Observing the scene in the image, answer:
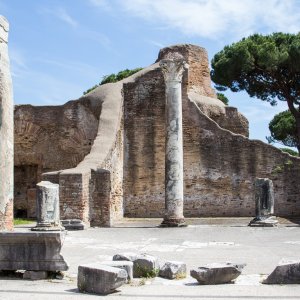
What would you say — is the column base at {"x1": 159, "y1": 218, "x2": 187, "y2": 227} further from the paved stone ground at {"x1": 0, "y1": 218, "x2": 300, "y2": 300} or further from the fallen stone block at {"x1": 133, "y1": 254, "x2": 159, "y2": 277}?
the fallen stone block at {"x1": 133, "y1": 254, "x2": 159, "y2": 277}

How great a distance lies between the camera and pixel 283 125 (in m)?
35.3

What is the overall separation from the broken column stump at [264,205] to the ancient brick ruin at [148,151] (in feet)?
10.3

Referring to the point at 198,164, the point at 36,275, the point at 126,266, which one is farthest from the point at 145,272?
the point at 198,164

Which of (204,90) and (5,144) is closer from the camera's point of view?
(5,144)

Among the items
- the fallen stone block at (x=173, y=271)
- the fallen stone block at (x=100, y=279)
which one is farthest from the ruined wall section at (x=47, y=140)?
the fallen stone block at (x=100, y=279)

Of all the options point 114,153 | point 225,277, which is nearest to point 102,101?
point 114,153

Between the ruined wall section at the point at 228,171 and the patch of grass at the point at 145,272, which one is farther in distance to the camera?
the ruined wall section at the point at 228,171

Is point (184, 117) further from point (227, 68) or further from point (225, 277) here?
point (225, 277)

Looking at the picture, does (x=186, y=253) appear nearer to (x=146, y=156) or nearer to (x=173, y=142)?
(x=173, y=142)

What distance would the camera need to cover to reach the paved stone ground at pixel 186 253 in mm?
5809

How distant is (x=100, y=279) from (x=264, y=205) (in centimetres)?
1000

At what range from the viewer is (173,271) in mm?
6734

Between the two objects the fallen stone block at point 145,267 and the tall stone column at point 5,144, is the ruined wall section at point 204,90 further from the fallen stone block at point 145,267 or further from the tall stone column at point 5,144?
the fallen stone block at point 145,267

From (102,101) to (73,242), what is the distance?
29.0ft
